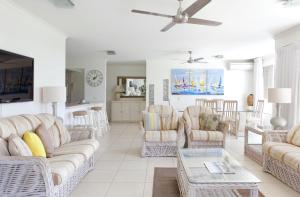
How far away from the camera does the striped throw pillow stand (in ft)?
16.4

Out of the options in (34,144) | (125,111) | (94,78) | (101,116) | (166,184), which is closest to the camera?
(34,144)

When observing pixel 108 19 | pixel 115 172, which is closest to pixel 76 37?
pixel 108 19

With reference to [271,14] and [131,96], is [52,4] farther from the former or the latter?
[131,96]

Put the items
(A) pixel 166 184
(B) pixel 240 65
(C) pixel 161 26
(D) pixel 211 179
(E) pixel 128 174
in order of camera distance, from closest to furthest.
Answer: (D) pixel 211 179 → (A) pixel 166 184 → (E) pixel 128 174 → (C) pixel 161 26 → (B) pixel 240 65

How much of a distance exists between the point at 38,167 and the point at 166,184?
1.76m

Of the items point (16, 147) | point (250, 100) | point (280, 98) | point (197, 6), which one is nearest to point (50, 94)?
point (16, 147)

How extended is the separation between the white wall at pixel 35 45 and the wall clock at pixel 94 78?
3.16m

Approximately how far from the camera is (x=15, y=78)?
3.46 m

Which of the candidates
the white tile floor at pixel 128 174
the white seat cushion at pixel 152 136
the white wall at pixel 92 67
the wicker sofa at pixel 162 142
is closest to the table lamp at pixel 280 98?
the white tile floor at pixel 128 174

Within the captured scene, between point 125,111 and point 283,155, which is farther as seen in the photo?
point 125,111

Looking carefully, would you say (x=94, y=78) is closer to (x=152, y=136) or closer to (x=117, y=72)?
(x=117, y=72)

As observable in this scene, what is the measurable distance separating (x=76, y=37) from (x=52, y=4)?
6.72 ft

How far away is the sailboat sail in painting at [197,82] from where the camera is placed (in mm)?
8938

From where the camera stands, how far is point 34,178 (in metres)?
2.22
